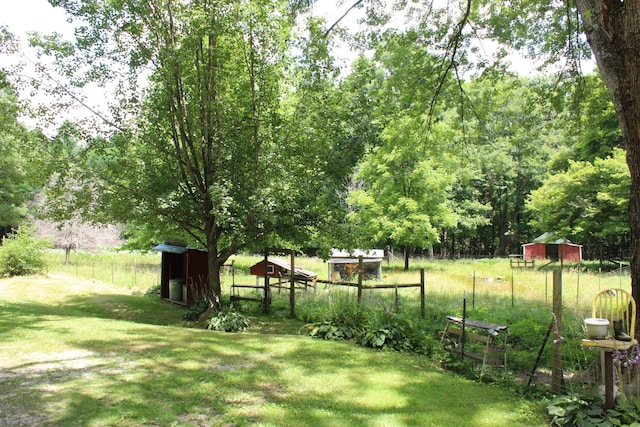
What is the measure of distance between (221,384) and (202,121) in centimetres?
749

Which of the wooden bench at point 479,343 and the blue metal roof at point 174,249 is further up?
the blue metal roof at point 174,249

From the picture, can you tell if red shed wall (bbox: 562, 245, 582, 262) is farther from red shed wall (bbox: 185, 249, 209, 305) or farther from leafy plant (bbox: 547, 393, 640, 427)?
leafy plant (bbox: 547, 393, 640, 427)

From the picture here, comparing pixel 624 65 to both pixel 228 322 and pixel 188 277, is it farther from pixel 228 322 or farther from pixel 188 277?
pixel 188 277

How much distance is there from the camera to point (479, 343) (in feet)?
27.7

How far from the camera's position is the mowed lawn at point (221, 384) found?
479 cm

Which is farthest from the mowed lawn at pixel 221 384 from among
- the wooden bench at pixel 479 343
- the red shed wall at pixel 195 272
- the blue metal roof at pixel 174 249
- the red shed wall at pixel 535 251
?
the red shed wall at pixel 535 251

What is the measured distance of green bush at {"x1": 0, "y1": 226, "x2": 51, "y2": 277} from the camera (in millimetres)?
18906

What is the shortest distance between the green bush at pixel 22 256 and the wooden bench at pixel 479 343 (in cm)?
1829

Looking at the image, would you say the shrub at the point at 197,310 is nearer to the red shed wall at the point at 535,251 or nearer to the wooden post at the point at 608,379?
the wooden post at the point at 608,379

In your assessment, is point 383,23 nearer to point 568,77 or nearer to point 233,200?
point 568,77

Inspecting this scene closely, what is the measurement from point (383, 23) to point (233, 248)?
707cm

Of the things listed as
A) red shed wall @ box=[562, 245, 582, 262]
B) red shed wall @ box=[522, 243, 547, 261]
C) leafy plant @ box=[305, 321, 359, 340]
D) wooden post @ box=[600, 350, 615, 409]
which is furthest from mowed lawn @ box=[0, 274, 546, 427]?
red shed wall @ box=[522, 243, 547, 261]

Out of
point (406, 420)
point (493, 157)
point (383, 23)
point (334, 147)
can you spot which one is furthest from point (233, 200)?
point (493, 157)

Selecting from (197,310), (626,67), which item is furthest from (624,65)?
(197,310)
